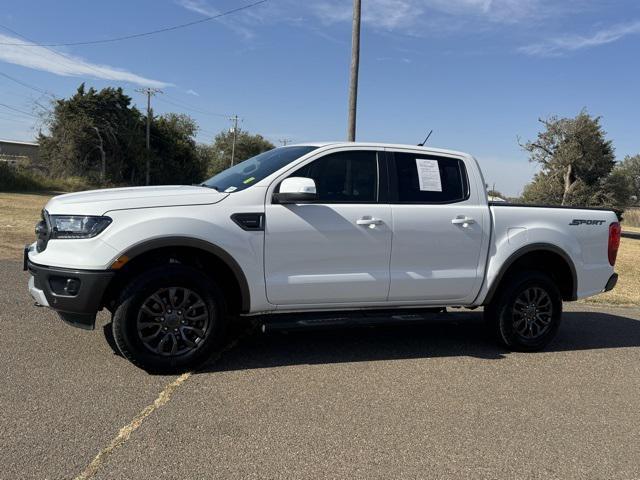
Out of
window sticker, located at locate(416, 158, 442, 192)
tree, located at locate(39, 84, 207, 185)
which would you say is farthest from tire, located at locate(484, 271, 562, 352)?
tree, located at locate(39, 84, 207, 185)

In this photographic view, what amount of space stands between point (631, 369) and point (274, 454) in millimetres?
3913

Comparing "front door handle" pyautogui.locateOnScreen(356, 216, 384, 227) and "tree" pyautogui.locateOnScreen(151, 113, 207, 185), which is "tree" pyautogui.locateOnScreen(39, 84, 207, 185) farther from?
"front door handle" pyautogui.locateOnScreen(356, 216, 384, 227)

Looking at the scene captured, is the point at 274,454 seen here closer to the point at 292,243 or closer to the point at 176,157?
the point at 292,243

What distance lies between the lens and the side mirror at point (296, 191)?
4.43m

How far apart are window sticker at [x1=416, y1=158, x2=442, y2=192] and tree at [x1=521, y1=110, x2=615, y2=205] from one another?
3677 cm

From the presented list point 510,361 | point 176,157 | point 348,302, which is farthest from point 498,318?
point 176,157

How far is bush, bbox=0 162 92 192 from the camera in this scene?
3622cm

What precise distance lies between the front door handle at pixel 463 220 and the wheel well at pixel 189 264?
2.07 m

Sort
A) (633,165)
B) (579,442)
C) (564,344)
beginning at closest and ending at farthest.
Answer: (579,442) → (564,344) → (633,165)

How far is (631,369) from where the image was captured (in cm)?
537

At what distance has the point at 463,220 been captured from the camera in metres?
5.19

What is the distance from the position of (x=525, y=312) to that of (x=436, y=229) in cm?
139

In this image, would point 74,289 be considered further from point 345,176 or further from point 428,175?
point 428,175

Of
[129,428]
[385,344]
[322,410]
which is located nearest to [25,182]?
[385,344]
